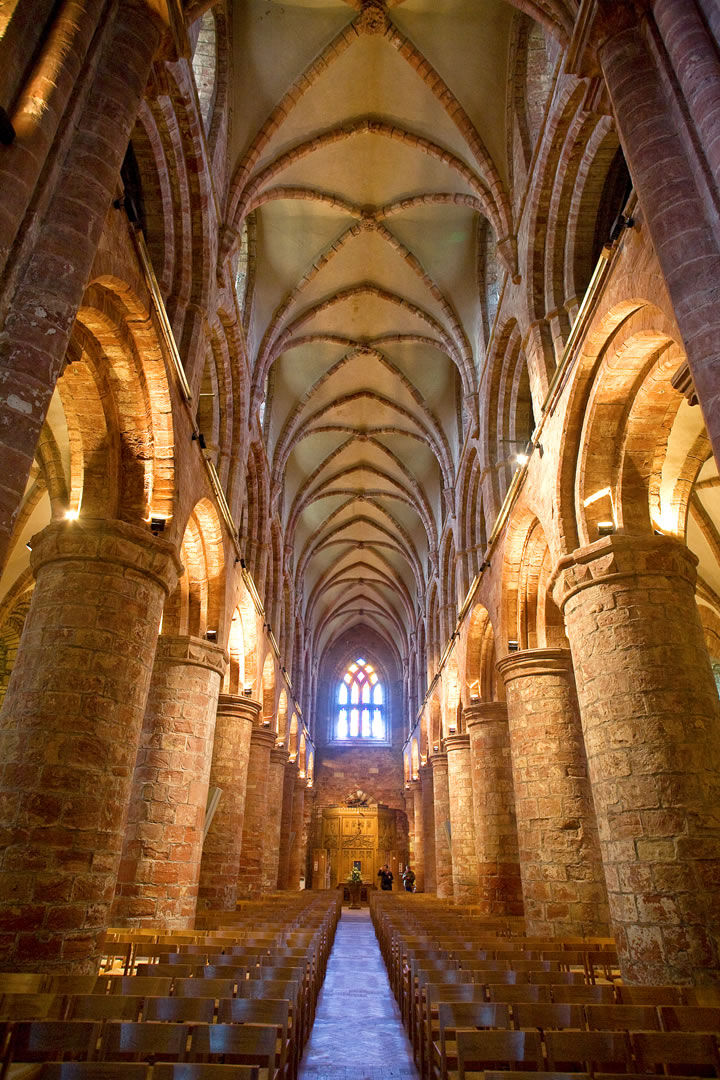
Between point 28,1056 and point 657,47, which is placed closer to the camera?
point 28,1056

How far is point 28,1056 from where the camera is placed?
135 inches

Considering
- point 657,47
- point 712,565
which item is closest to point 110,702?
point 657,47

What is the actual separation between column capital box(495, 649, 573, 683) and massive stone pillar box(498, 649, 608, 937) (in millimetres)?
15

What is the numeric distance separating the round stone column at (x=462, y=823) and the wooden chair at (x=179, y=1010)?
12527 millimetres

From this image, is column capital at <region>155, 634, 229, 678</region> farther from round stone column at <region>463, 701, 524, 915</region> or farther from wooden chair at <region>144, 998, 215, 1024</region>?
wooden chair at <region>144, 998, 215, 1024</region>

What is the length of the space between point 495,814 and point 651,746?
24.2ft

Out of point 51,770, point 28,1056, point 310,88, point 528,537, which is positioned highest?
point 310,88

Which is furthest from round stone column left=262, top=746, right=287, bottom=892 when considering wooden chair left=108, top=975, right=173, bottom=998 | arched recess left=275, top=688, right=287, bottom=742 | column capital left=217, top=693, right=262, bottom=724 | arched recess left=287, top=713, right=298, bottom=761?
wooden chair left=108, top=975, right=173, bottom=998

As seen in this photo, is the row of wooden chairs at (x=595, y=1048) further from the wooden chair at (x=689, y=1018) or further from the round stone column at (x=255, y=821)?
the round stone column at (x=255, y=821)

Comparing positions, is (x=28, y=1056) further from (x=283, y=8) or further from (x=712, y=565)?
(x=712, y=565)

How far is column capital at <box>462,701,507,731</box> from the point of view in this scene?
13977mm

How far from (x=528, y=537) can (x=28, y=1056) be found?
9.97 metres

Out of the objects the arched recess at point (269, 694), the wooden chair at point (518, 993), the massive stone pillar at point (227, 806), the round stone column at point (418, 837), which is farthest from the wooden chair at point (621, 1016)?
the round stone column at point (418, 837)

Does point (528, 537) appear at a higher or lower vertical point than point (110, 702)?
higher
